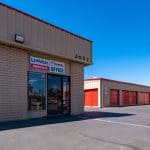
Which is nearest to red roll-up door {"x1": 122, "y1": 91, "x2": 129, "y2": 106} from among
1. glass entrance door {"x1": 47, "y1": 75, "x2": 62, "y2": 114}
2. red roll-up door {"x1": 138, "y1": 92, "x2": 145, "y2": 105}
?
red roll-up door {"x1": 138, "y1": 92, "x2": 145, "y2": 105}

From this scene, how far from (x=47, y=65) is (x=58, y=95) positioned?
2128 mm

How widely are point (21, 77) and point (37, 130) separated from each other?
15.2 feet

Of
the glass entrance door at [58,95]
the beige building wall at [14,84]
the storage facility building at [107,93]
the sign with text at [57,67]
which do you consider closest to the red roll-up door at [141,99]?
the storage facility building at [107,93]

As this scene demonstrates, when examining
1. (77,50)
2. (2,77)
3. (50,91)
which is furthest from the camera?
(77,50)

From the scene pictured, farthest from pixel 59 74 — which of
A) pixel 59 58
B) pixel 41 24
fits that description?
pixel 41 24

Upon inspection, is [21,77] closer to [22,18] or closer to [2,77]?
[2,77]

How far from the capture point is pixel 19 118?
14.4 m

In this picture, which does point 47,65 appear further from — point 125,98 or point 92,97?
point 125,98

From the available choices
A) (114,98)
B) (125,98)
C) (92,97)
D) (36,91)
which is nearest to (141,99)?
(125,98)

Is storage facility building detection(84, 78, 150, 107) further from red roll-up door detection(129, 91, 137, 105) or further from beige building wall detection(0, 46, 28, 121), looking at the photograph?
beige building wall detection(0, 46, 28, 121)

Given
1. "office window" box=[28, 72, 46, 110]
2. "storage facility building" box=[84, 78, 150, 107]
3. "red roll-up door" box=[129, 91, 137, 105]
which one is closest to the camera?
"office window" box=[28, 72, 46, 110]

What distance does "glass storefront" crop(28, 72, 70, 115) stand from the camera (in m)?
15.5

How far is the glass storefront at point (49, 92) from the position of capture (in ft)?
50.9

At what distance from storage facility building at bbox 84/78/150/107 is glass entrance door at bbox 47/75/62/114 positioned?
1620cm
